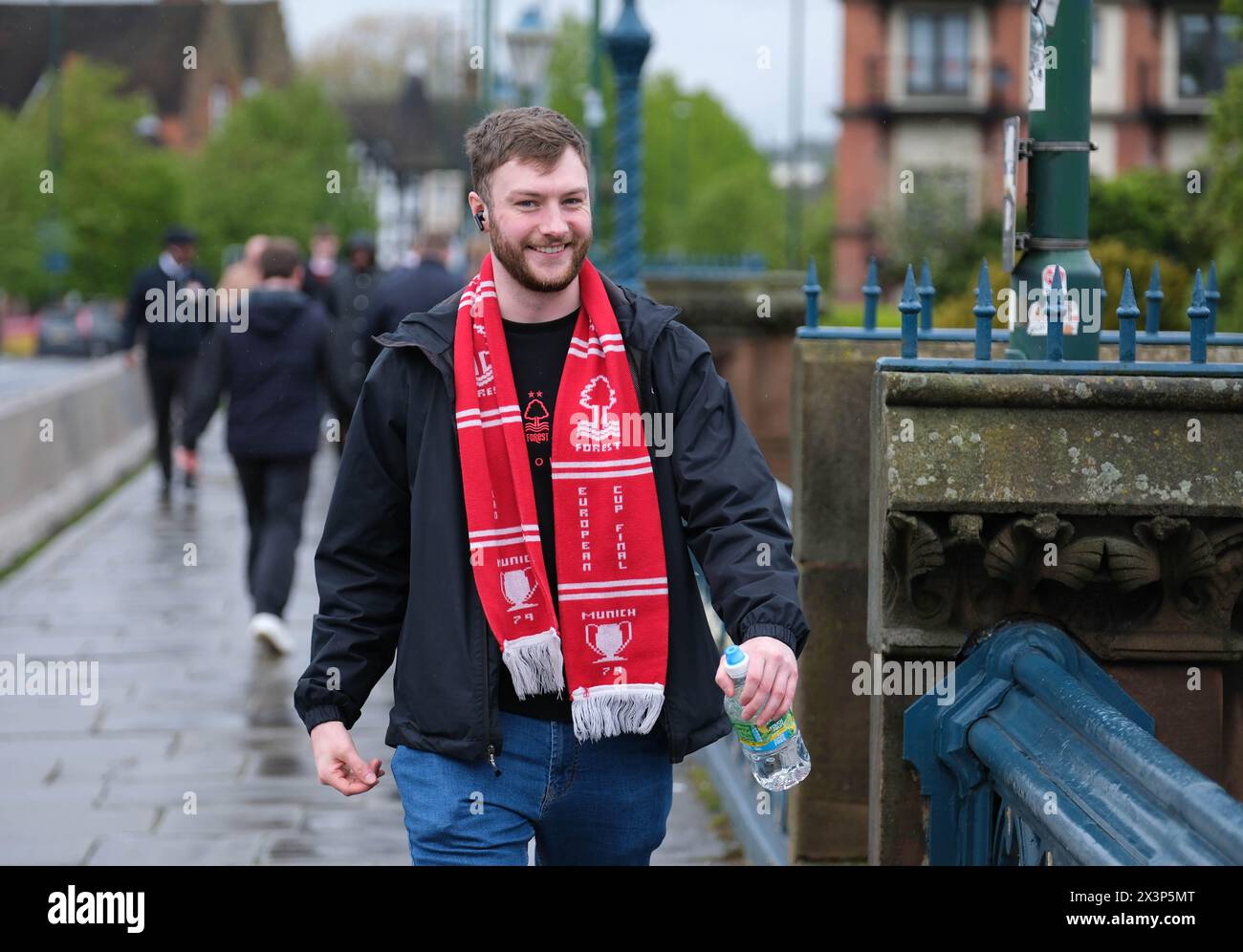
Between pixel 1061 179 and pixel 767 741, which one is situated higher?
pixel 1061 179

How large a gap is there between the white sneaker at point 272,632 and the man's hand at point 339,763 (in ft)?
19.7

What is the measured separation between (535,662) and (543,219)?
75 cm

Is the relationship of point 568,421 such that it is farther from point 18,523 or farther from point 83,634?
point 18,523

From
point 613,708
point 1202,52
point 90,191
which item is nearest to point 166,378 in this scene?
point 613,708

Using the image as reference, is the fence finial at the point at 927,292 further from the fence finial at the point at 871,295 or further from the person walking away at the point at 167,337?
the person walking away at the point at 167,337

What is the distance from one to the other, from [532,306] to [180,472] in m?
14.4

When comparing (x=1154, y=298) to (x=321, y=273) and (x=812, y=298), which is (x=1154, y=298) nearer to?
(x=812, y=298)

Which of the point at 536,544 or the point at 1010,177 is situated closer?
the point at 536,544

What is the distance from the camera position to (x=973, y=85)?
5322 cm

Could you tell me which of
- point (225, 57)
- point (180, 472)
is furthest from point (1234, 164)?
point (225, 57)

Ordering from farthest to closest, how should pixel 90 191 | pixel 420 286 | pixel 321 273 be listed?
1. pixel 90 191
2. pixel 321 273
3. pixel 420 286

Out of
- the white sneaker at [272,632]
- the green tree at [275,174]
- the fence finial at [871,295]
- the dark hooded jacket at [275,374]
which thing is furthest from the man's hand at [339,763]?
the green tree at [275,174]
